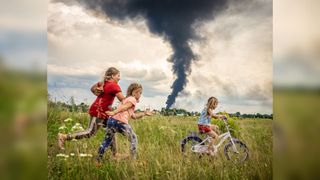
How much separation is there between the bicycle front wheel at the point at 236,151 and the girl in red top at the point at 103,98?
0.95 metres

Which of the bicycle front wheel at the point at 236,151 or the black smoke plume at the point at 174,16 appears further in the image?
the bicycle front wheel at the point at 236,151

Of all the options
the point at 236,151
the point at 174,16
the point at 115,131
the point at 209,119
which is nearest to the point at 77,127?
the point at 115,131

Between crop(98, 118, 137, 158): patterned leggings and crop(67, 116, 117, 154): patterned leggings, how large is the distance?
50 mm

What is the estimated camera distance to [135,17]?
5477 millimetres

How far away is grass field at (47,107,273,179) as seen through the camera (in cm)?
544

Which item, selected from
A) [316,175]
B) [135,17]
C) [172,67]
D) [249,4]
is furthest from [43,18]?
[316,175]

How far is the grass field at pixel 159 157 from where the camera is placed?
214 inches

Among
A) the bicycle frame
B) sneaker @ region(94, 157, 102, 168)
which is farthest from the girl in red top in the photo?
the bicycle frame

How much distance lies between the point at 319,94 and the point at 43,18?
2.31 metres

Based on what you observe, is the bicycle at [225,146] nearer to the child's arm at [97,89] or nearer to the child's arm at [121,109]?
the child's arm at [121,109]

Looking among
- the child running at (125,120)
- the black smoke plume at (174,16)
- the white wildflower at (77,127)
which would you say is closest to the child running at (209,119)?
the black smoke plume at (174,16)

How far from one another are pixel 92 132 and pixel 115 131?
→ 0.19 meters

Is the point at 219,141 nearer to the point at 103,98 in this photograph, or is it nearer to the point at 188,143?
the point at 188,143

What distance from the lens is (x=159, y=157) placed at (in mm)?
5527
